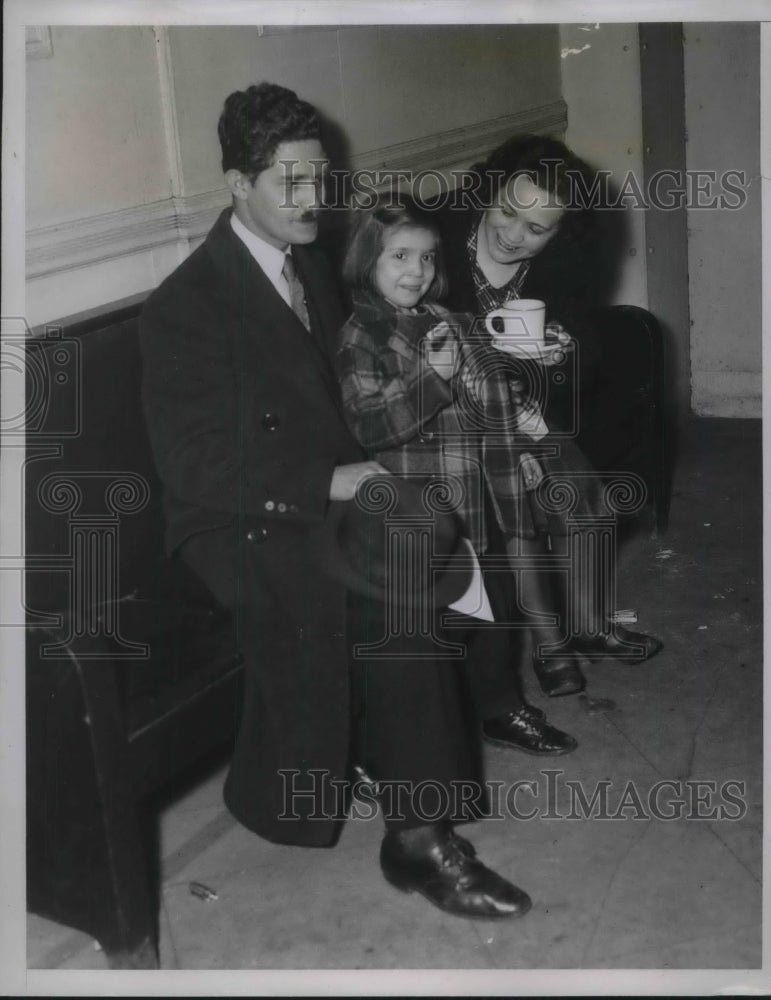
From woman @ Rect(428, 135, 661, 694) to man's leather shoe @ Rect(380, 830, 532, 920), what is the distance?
0.67m

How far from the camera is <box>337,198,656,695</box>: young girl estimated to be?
2.00 metres

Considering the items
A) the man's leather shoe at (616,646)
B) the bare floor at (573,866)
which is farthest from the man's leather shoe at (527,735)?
the man's leather shoe at (616,646)

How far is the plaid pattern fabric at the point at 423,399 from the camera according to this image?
6.57 ft

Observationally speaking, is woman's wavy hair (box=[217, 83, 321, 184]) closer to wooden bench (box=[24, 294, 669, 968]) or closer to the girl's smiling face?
the girl's smiling face

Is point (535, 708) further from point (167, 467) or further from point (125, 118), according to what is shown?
point (125, 118)

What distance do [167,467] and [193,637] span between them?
31 centimetres

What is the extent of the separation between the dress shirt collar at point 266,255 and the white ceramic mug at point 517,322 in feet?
1.52

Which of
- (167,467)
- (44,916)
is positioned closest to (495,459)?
(167,467)

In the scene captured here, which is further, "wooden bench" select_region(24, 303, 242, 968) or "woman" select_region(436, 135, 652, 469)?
"woman" select_region(436, 135, 652, 469)

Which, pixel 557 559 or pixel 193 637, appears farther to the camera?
pixel 557 559

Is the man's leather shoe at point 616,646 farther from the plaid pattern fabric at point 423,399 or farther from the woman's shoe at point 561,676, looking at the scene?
the plaid pattern fabric at point 423,399

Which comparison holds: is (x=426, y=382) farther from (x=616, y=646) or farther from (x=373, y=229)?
(x=616, y=646)

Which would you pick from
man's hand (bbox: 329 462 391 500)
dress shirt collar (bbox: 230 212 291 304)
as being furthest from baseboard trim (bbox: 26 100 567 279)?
man's hand (bbox: 329 462 391 500)

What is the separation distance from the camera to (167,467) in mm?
1945
